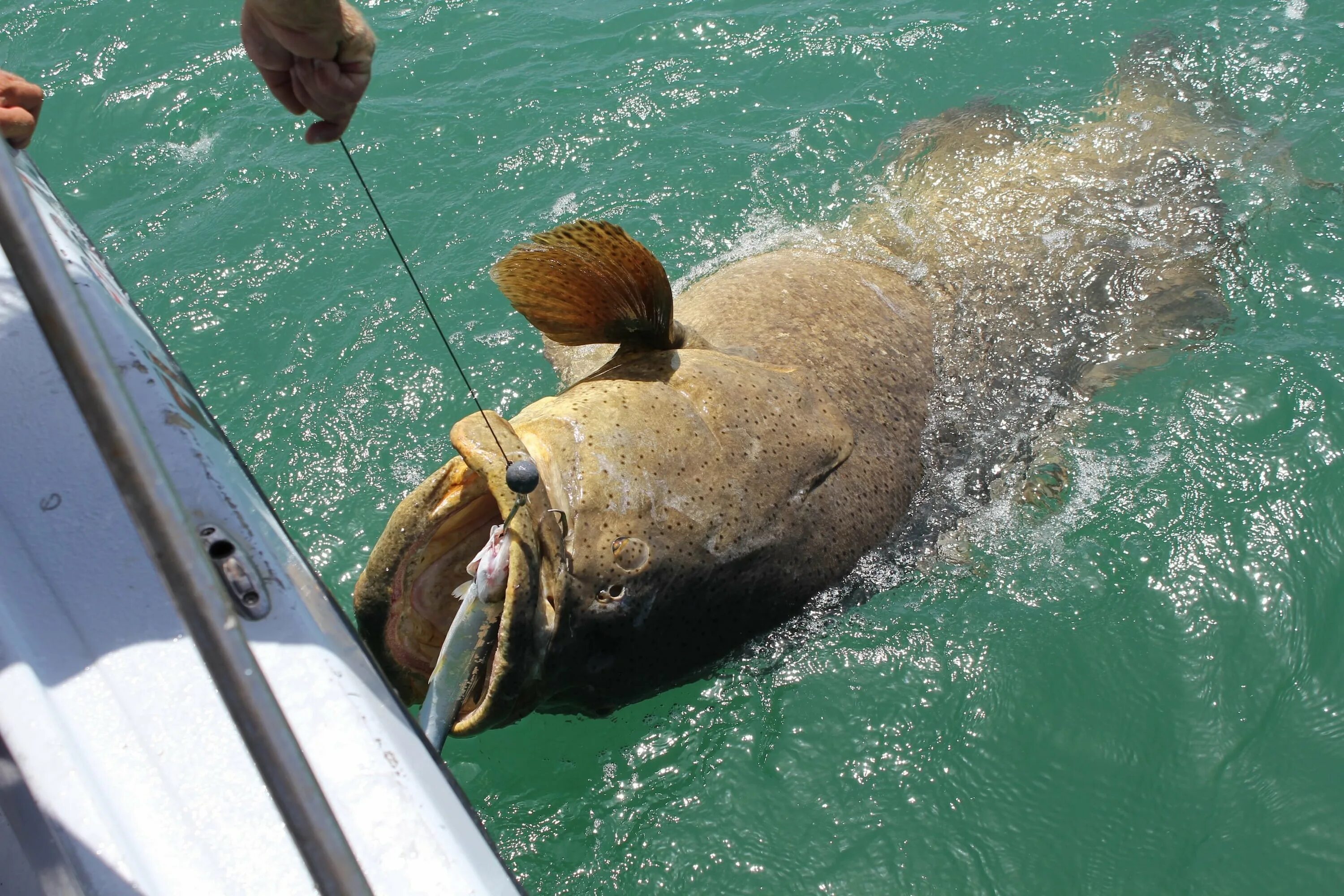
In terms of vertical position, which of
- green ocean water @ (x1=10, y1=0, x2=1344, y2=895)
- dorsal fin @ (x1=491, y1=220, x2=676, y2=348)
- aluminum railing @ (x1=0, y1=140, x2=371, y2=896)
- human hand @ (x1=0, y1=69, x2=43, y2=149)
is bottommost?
green ocean water @ (x1=10, y1=0, x2=1344, y2=895)

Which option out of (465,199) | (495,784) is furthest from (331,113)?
(465,199)

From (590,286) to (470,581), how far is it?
4.08 ft

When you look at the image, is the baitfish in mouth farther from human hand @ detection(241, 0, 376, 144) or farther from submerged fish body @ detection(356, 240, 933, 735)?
human hand @ detection(241, 0, 376, 144)

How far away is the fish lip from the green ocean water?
3.65 feet

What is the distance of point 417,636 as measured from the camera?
3131 mm

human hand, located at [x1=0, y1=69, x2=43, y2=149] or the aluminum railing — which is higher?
human hand, located at [x1=0, y1=69, x2=43, y2=149]

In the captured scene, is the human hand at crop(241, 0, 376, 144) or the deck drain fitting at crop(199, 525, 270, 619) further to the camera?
the human hand at crop(241, 0, 376, 144)

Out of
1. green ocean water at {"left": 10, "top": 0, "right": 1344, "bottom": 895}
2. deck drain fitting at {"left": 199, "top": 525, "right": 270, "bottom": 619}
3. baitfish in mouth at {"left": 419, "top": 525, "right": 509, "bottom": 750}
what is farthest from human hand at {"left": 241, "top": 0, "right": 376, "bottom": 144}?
green ocean water at {"left": 10, "top": 0, "right": 1344, "bottom": 895}

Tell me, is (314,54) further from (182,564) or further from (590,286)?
(182,564)

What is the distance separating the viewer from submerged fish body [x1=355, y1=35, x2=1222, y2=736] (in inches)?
121

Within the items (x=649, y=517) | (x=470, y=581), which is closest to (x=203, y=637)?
(x=470, y=581)

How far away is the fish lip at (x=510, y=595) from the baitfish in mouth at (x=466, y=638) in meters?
Answer: 0.03

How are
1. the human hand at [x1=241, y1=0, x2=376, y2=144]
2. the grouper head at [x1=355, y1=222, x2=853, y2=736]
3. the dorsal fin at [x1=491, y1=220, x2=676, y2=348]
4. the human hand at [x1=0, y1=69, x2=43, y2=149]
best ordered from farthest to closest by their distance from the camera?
the dorsal fin at [x1=491, y1=220, x2=676, y2=348], the human hand at [x1=0, y1=69, x2=43, y2=149], the grouper head at [x1=355, y1=222, x2=853, y2=736], the human hand at [x1=241, y1=0, x2=376, y2=144]

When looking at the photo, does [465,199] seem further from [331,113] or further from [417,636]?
[417,636]
